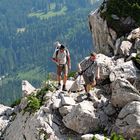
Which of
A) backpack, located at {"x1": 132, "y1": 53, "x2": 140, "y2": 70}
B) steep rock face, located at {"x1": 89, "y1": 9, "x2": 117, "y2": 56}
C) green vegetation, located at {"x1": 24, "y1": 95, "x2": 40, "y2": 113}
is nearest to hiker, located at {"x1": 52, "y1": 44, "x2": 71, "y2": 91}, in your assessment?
green vegetation, located at {"x1": 24, "y1": 95, "x2": 40, "y2": 113}

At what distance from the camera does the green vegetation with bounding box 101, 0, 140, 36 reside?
168 ft

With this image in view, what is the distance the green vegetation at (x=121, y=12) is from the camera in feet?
168

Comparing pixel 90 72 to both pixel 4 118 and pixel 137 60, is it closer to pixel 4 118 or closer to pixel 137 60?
pixel 137 60

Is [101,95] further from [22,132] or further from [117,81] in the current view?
[22,132]

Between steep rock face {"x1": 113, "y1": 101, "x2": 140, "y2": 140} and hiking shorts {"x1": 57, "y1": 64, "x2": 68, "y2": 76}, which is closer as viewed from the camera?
steep rock face {"x1": 113, "y1": 101, "x2": 140, "y2": 140}

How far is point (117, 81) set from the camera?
34.4m

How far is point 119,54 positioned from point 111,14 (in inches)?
369

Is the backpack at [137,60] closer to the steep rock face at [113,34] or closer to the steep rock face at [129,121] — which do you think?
the steep rock face at [113,34]

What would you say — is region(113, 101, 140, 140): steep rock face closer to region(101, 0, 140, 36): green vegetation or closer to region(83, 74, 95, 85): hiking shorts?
region(83, 74, 95, 85): hiking shorts

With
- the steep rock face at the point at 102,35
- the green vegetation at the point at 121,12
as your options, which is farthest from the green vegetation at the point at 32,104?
the green vegetation at the point at 121,12

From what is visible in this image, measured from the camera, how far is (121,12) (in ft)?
171

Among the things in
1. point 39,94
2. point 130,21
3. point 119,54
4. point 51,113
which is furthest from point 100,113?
point 130,21

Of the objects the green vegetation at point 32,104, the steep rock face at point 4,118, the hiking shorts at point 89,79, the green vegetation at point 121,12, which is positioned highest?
the green vegetation at point 121,12

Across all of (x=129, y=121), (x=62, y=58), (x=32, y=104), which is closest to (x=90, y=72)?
(x=62, y=58)
